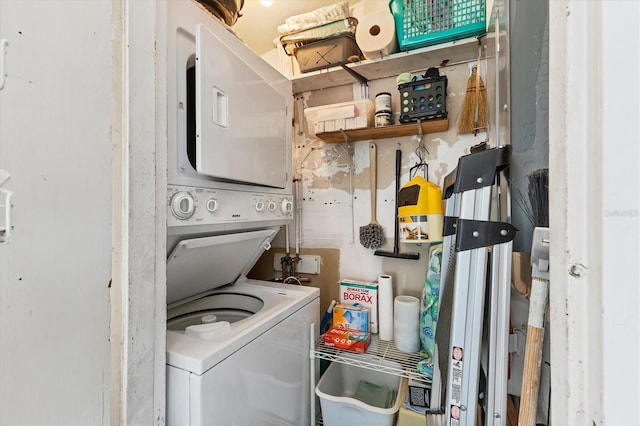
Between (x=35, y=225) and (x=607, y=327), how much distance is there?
109 cm

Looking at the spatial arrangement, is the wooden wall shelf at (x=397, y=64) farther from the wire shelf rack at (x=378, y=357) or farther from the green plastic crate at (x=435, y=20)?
the wire shelf rack at (x=378, y=357)

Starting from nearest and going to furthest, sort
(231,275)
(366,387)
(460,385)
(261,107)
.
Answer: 1. (460,385)
2. (261,107)
3. (231,275)
4. (366,387)

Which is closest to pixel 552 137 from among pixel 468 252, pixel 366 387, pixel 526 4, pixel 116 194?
pixel 468 252

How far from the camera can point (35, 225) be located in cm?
62

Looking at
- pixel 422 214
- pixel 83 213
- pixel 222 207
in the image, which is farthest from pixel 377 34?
pixel 83 213

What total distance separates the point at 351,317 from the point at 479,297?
1.08m

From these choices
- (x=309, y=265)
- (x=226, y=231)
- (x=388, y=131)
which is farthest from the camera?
(x=309, y=265)

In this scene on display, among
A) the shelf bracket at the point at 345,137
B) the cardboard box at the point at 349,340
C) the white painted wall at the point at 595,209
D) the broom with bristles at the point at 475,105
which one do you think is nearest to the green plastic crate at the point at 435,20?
the broom with bristles at the point at 475,105

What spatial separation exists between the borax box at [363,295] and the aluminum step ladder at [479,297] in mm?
948

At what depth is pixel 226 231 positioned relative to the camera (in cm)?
143

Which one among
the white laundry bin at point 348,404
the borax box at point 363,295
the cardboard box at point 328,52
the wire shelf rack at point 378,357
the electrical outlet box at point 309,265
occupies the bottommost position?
the white laundry bin at point 348,404

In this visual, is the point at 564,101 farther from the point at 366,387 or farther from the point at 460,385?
the point at 366,387

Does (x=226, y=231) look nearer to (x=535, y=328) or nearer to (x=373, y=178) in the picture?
(x=373, y=178)

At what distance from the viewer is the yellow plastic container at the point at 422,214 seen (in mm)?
1615
